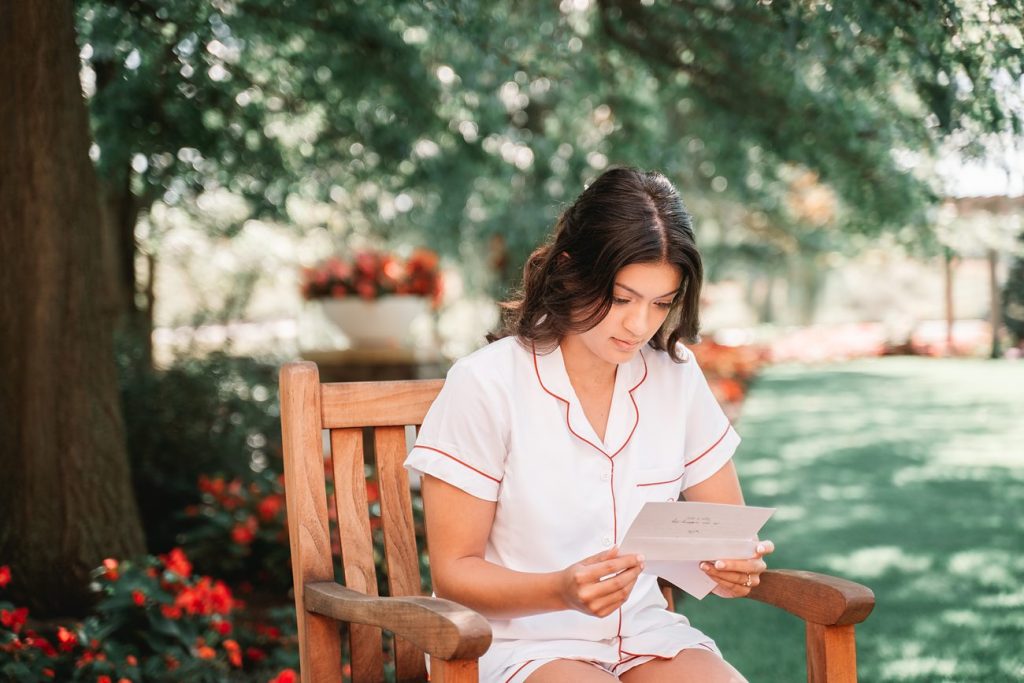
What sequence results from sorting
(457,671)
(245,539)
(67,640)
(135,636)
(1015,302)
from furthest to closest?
(1015,302), (245,539), (135,636), (67,640), (457,671)

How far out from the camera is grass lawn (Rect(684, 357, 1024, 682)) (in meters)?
3.88

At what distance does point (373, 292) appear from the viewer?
701cm

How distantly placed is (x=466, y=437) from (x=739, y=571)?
61 cm

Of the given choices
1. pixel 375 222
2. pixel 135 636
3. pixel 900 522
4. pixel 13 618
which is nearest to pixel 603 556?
pixel 13 618

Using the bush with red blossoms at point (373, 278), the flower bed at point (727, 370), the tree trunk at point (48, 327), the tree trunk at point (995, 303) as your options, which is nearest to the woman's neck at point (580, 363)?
the tree trunk at point (48, 327)

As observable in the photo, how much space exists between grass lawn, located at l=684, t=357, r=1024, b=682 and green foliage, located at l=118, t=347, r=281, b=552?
8.07 ft

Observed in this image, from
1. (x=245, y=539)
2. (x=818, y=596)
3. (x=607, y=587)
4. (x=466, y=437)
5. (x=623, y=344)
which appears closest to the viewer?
(x=607, y=587)

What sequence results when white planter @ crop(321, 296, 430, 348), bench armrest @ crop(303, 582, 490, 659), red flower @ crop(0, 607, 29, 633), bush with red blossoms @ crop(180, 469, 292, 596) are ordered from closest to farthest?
bench armrest @ crop(303, 582, 490, 659) → red flower @ crop(0, 607, 29, 633) → bush with red blossoms @ crop(180, 469, 292, 596) → white planter @ crop(321, 296, 430, 348)

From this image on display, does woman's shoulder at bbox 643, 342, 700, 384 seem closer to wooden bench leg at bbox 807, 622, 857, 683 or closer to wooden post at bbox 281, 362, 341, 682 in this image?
wooden bench leg at bbox 807, 622, 857, 683

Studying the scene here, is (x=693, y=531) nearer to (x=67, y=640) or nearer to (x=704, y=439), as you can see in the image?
(x=704, y=439)

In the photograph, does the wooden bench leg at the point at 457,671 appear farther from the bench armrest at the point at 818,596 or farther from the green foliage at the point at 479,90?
the green foliage at the point at 479,90

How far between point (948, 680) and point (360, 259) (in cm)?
479

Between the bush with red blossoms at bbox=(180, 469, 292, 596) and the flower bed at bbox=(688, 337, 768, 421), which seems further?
the flower bed at bbox=(688, 337, 768, 421)

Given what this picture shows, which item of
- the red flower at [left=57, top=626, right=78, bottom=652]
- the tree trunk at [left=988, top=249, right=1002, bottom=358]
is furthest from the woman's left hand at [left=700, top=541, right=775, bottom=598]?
the tree trunk at [left=988, top=249, right=1002, bottom=358]
